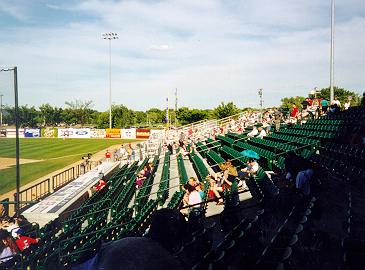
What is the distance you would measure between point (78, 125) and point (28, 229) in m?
94.8

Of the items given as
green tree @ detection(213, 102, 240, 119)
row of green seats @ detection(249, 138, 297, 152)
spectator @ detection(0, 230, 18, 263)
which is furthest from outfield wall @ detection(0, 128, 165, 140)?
spectator @ detection(0, 230, 18, 263)

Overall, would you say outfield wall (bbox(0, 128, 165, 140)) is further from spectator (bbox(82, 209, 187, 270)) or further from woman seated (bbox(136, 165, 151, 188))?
spectator (bbox(82, 209, 187, 270))

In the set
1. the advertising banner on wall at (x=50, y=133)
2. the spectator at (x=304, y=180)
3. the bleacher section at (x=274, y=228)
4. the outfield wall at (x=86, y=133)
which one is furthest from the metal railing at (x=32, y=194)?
the advertising banner on wall at (x=50, y=133)

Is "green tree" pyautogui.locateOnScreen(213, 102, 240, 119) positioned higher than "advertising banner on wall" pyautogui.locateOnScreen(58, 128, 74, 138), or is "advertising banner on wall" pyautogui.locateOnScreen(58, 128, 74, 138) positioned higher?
"green tree" pyautogui.locateOnScreen(213, 102, 240, 119)

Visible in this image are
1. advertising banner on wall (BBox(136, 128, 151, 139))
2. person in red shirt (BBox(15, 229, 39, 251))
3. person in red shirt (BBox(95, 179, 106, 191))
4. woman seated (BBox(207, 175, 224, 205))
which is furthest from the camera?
advertising banner on wall (BBox(136, 128, 151, 139))

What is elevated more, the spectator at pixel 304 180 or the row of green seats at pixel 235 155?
the spectator at pixel 304 180

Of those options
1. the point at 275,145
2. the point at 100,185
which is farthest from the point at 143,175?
the point at 275,145

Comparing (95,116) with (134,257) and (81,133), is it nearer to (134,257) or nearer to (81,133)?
(81,133)

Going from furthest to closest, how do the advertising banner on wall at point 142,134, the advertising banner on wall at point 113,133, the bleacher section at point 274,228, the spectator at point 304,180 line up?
the advertising banner on wall at point 113,133
the advertising banner on wall at point 142,134
the spectator at point 304,180
the bleacher section at point 274,228

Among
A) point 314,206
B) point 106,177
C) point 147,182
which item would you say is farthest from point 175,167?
point 314,206

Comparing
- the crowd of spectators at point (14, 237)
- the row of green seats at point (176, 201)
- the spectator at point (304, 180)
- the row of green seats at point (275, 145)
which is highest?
the row of green seats at point (275, 145)

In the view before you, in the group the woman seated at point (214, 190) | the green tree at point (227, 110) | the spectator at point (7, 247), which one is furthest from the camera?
the green tree at point (227, 110)

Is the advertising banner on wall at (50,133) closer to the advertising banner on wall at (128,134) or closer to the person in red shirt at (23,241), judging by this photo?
the advertising banner on wall at (128,134)

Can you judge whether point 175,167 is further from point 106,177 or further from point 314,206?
point 314,206
